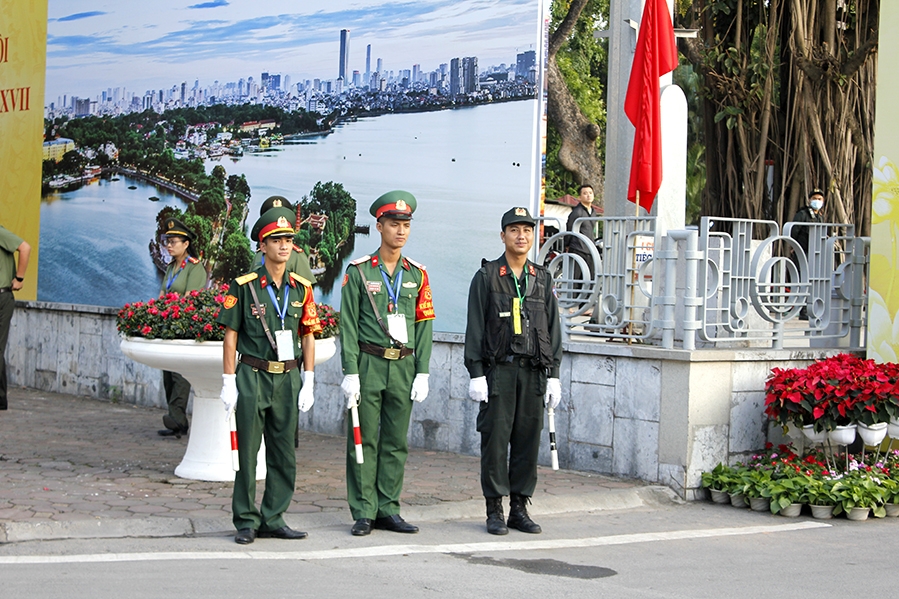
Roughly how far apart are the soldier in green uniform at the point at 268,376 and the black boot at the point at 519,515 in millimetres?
1418

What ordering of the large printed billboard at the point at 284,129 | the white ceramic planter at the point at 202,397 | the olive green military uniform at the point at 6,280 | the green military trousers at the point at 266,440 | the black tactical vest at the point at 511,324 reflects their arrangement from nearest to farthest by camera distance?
1. the green military trousers at the point at 266,440
2. the black tactical vest at the point at 511,324
3. the white ceramic planter at the point at 202,397
4. the large printed billboard at the point at 284,129
5. the olive green military uniform at the point at 6,280

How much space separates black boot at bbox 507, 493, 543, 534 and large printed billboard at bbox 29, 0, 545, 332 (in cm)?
386

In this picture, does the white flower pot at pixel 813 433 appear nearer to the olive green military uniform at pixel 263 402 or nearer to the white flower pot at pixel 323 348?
the white flower pot at pixel 323 348

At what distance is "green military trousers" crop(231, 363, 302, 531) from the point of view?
22.9ft

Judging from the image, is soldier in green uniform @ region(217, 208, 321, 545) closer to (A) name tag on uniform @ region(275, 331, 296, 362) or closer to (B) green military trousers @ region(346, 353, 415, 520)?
(A) name tag on uniform @ region(275, 331, 296, 362)

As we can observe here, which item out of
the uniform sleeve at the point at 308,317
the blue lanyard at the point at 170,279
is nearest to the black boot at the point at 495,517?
the uniform sleeve at the point at 308,317

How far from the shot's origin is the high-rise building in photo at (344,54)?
12.9 metres

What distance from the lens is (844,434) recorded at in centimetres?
895

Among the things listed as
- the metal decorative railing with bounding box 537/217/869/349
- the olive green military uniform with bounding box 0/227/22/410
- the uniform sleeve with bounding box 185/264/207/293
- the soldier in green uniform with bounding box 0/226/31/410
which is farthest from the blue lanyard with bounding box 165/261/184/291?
the metal decorative railing with bounding box 537/217/869/349

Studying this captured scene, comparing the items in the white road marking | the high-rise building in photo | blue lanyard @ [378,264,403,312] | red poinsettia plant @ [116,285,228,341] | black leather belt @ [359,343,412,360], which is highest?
the high-rise building in photo

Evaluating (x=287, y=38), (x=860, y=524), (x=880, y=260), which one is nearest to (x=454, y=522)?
(x=860, y=524)

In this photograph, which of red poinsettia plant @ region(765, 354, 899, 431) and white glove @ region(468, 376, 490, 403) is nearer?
white glove @ region(468, 376, 490, 403)

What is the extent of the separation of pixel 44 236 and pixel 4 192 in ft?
3.91

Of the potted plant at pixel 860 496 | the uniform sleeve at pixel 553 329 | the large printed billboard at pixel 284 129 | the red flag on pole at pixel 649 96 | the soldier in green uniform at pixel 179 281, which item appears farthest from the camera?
the large printed billboard at pixel 284 129
